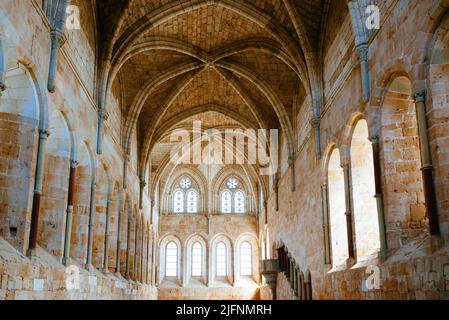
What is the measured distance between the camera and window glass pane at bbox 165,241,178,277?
30359 millimetres

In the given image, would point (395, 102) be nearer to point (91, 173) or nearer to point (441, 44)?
point (441, 44)

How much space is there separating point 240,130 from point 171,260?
9.75 metres

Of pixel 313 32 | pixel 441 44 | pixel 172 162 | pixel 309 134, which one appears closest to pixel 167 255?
pixel 172 162

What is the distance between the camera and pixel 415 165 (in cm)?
965

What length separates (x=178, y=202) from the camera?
31688mm

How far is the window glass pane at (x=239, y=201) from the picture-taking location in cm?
3169

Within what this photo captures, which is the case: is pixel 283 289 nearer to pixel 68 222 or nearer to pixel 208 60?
pixel 208 60

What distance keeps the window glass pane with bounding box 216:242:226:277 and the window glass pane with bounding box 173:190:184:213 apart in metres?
3.36

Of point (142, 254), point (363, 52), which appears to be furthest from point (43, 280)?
point (142, 254)

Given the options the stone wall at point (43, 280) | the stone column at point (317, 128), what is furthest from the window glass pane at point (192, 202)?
the stone column at point (317, 128)

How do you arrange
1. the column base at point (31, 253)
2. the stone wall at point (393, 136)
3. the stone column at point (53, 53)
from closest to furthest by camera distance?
the stone wall at point (393, 136)
the column base at point (31, 253)
the stone column at point (53, 53)

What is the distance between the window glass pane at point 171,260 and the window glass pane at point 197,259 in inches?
42.2

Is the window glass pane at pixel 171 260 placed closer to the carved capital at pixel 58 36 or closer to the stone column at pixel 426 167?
the carved capital at pixel 58 36
